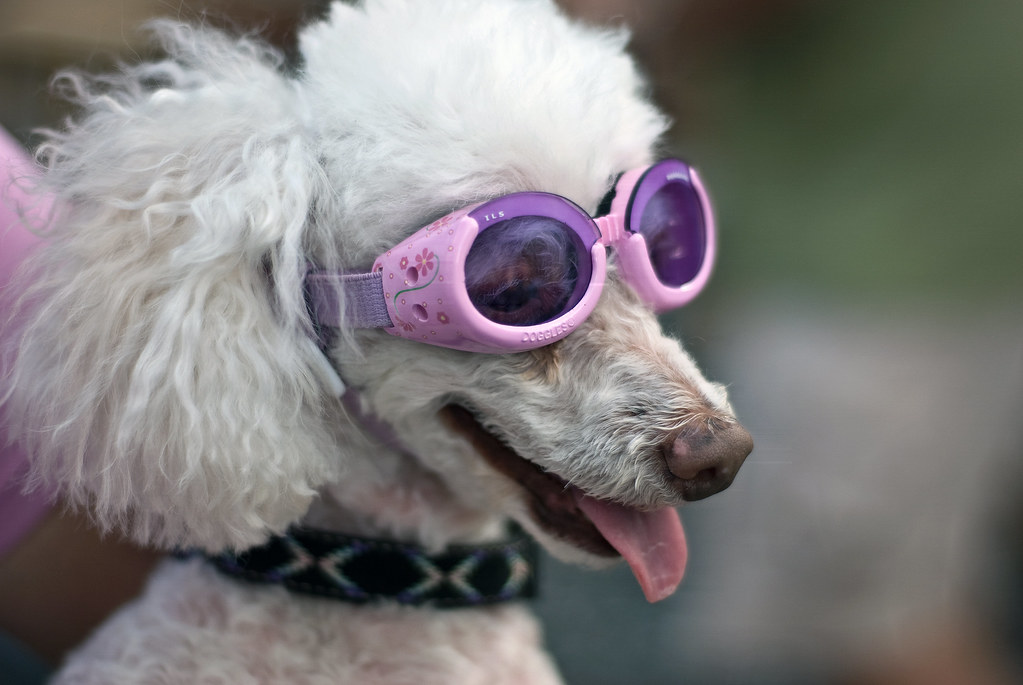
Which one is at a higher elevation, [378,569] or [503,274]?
[503,274]

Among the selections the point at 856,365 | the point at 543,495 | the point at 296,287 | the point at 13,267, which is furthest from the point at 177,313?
the point at 856,365

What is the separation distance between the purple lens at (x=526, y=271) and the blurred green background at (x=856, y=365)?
286mm

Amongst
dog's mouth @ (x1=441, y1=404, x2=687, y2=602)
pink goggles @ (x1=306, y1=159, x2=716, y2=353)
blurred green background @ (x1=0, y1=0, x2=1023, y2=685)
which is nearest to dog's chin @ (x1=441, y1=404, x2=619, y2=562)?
dog's mouth @ (x1=441, y1=404, x2=687, y2=602)

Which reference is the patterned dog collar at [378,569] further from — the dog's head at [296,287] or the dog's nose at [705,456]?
the dog's nose at [705,456]

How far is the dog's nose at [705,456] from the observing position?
34 cm

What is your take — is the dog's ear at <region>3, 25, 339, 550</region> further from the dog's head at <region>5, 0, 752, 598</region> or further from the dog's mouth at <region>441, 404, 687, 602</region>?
the dog's mouth at <region>441, 404, 687, 602</region>

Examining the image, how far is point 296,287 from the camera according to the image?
379 millimetres

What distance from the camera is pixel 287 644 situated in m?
0.46

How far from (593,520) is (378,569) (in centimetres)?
19

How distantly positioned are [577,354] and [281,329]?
0.21 meters

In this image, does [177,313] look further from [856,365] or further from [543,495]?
[856,365]

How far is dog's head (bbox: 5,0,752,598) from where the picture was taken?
0.35 m

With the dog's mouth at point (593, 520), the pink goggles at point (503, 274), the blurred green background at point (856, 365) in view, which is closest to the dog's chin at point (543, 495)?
the dog's mouth at point (593, 520)

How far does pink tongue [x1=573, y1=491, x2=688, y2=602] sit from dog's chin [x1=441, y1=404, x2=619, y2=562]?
18 mm
